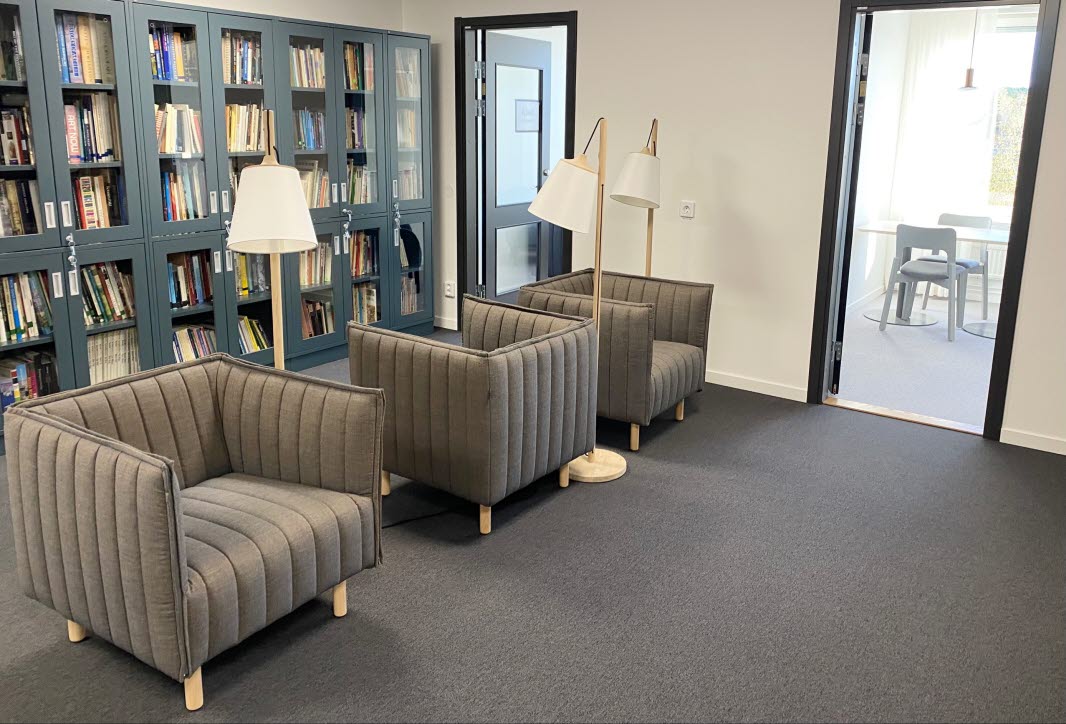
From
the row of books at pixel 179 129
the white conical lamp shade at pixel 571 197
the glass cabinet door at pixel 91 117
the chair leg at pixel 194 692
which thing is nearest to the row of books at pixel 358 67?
the row of books at pixel 179 129

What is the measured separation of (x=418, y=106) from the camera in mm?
5855

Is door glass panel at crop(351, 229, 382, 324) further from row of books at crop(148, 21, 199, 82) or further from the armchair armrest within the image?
the armchair armrest

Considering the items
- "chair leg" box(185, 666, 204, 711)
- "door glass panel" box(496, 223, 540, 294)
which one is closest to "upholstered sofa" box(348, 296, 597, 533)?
"chair leg" box(185, 666, 204, 711)

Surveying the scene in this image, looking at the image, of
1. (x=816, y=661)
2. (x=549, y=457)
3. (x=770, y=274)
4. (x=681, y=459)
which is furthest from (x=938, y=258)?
(x=816, y=661)

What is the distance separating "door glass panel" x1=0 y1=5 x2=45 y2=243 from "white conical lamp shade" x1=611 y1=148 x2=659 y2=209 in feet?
8.92

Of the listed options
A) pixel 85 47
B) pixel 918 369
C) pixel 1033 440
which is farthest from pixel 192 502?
pixel 918 369

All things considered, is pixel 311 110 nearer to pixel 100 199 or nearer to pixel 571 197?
pixel 100 199

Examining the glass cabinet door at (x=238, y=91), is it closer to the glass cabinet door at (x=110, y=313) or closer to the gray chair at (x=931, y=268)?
the glass cabinet door at (x=110, y=313)

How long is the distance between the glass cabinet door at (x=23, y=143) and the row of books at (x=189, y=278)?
65 centimetres

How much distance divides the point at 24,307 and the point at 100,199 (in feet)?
2.02

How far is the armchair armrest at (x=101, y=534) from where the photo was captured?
2.18 metres

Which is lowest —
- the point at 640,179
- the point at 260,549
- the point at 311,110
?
the point at 260,549

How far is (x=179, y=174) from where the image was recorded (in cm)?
452

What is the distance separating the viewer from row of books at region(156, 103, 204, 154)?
4406 mm
